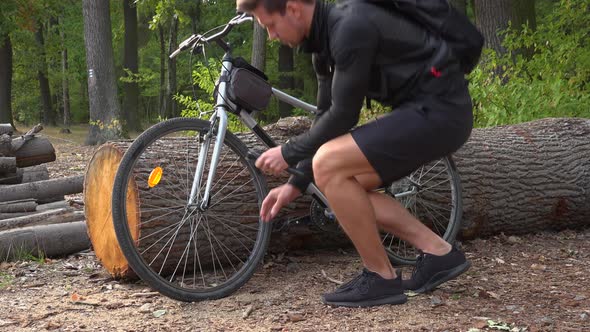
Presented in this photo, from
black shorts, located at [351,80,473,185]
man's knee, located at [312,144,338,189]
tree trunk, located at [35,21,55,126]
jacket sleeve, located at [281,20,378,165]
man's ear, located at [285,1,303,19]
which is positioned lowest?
tree trunk, located at [35,21,55,126]

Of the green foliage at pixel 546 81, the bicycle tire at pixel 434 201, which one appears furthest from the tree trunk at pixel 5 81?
the bicycle tire at pixel 434 201

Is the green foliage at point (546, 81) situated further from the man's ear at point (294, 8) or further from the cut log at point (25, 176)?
the cut log at point (25, 176)

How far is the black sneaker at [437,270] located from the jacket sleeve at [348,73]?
3.05 ft

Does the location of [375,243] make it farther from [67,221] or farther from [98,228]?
[67,221]

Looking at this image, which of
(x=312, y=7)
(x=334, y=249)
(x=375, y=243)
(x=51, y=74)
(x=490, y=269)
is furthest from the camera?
(x=51, y=74)

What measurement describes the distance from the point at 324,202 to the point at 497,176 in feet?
5.87

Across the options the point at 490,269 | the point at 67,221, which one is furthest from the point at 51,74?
the point at 490,269

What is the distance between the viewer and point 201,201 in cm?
388

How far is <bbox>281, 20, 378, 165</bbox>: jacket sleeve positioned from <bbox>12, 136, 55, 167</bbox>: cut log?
4262 millimetres

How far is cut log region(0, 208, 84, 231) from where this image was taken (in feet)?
17.5

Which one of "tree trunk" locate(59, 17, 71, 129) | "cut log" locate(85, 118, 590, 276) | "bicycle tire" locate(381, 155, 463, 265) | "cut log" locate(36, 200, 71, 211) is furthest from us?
"tree trunk" locate(59, 17, 71, 129)

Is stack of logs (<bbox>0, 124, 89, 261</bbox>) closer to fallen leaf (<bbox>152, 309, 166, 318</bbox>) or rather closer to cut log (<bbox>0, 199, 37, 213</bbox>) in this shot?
cut log (<bbox>0, 199, 37, 213</bbox>)

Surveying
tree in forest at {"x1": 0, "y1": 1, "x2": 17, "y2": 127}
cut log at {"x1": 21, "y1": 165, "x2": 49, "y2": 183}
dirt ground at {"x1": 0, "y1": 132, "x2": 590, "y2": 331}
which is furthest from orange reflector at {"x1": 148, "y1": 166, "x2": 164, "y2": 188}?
tree in forest at {"x1": 0, "y1": 1, "x2": 17, "y2": 127}

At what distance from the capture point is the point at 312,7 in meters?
3.29
